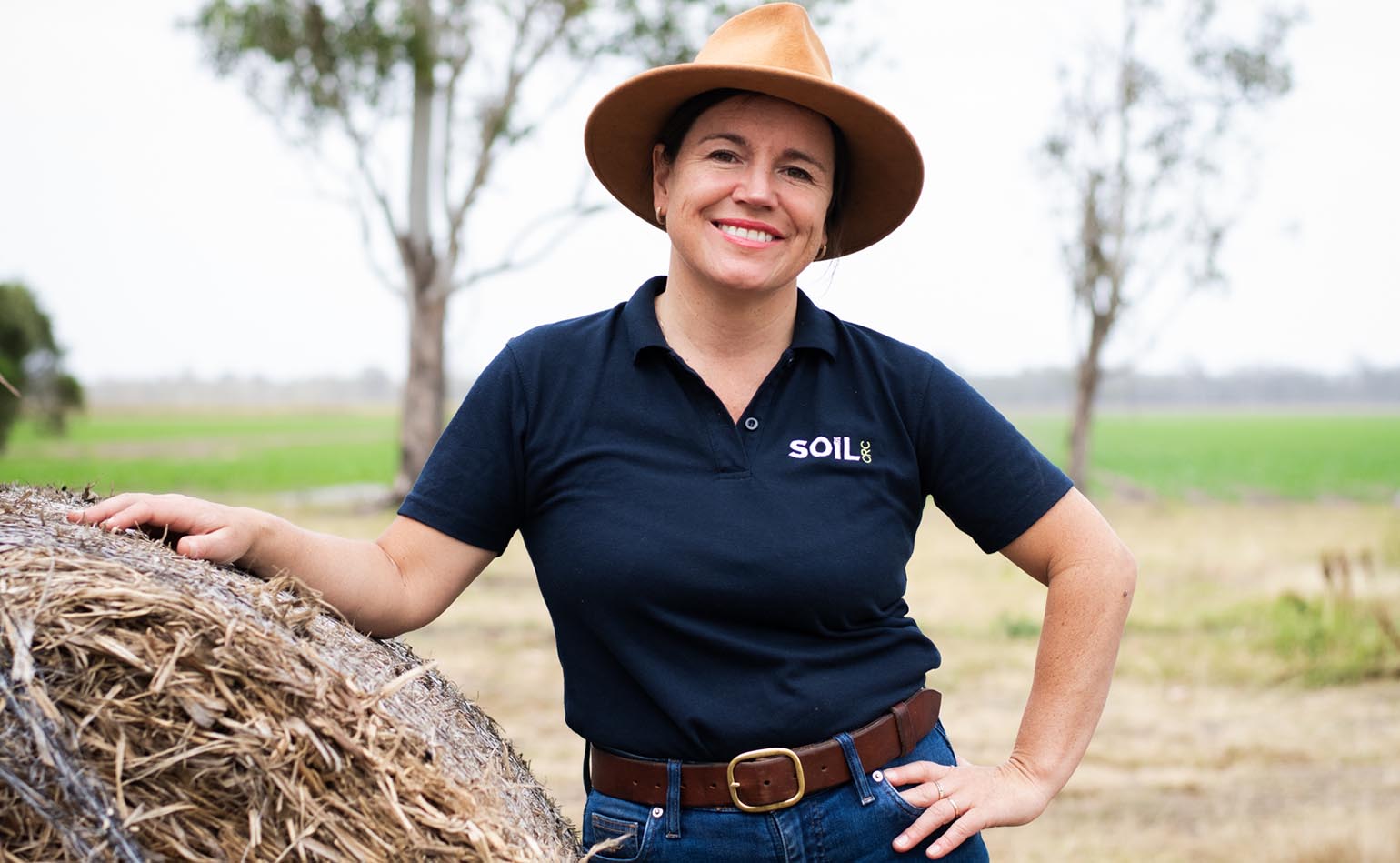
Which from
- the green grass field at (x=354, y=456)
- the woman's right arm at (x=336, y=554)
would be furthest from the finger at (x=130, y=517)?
the green grass field at (x=354, y=456)

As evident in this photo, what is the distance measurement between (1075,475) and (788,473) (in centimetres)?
2367

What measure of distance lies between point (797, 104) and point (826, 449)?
583mm

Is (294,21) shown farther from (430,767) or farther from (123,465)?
(430,767)

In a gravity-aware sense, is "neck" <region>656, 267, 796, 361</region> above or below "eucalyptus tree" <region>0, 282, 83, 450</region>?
above

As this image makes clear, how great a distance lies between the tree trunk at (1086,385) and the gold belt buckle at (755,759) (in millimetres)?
23218

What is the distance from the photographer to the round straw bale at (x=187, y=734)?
149 centimetres

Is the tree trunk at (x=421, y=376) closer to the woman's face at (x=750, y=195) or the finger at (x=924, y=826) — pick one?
the woman's face at (x=750, y=195)

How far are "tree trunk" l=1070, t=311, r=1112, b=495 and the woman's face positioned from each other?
75.6 feet

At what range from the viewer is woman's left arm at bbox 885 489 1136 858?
2102 mm

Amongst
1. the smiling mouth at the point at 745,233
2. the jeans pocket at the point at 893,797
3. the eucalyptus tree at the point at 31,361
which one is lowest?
the eucalyptus tree at the point at 31,361

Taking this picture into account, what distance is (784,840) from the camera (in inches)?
75.4

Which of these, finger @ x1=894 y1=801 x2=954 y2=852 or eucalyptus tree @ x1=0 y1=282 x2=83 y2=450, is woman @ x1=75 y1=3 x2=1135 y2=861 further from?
eucalyptus tree @ x1=0 y1=282 x2=83 y2=450

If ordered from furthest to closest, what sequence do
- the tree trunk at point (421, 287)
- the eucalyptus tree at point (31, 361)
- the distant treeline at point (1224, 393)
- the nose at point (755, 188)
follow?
1. the distant treeline at point (1224, 393)
2. the eucalyptus tree at point (31, 361)
3. the tree trunk at point (421, 287)
4. the nose at point (755, 188)

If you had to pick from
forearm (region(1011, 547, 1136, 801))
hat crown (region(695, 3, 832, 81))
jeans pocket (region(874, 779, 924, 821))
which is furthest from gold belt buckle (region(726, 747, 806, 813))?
hat crown (region(695, 3, 832, 81))
